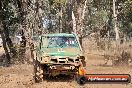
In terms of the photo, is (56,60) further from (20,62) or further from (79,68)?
(20,62)

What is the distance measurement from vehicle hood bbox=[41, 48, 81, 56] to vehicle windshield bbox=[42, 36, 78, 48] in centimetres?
39

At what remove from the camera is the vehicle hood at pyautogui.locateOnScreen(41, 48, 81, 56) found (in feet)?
57.8

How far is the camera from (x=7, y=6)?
32.9 meters

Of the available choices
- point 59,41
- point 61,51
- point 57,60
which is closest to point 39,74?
point 57,60

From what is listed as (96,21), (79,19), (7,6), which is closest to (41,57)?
(79,19)

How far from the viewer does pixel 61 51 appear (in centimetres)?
Answer: 1784

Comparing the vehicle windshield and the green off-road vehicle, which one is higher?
the vehicle windshield

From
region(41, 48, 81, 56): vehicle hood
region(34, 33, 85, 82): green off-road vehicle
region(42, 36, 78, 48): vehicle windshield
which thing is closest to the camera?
region(34, 33, 85, 82): green off-road vehicle

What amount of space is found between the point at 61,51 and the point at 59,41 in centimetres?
85

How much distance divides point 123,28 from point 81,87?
221 ft

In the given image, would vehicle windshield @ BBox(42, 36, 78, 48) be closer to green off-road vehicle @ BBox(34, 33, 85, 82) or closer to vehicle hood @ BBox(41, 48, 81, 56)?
green off-road vehicle @ BBox(34, 33, 85, 82)

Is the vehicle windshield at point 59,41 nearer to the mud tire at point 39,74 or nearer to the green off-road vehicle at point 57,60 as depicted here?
the green off-road vehicle at point 57,60

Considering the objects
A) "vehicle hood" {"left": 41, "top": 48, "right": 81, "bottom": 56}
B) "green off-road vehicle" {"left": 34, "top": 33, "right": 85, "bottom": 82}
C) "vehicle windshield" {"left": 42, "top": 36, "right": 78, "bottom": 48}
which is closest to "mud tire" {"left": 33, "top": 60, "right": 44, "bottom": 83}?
"green off-road vehicle" {"left": 34, "top": 33, "right": 85, "bottom": 82}

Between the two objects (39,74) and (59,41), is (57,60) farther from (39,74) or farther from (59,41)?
(59,41)
